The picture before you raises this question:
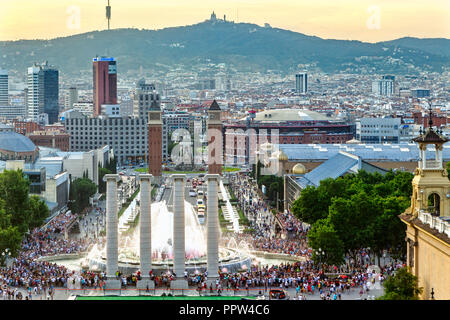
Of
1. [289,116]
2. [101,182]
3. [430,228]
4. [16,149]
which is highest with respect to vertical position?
[289,116]

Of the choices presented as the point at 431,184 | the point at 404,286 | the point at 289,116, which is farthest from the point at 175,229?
the point at 289,116

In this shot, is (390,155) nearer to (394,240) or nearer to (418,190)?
(394,240)

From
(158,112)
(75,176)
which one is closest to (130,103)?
(158,112)

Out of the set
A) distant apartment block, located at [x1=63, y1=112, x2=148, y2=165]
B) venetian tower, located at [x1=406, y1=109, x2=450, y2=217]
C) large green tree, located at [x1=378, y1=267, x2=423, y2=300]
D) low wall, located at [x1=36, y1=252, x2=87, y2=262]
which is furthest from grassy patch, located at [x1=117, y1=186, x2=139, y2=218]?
distant apartment block, located at [x1=63, y1=112, x2=148, y2=165]

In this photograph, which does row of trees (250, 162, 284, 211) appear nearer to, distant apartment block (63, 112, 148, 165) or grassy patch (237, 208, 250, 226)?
grassy patch (237, 208, 250, 226)

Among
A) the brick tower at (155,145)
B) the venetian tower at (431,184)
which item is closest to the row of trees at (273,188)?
the brick tower at (155,145)

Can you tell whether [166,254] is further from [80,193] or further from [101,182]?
[101,182]
